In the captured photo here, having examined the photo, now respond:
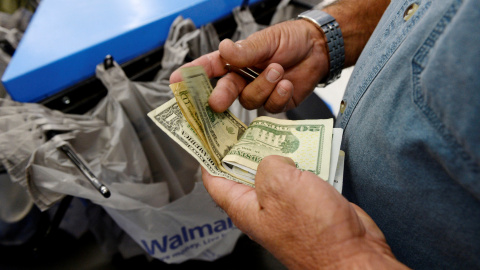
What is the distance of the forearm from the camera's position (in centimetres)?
79

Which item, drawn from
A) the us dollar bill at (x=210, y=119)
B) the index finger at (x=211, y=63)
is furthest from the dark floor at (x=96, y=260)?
the index finger at (x=211, y=63)

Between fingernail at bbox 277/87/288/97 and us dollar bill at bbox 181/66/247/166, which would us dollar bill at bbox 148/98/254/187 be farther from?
fingernail at bbox 277/87/288/97

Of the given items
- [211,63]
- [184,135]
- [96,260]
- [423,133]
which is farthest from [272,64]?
[96,260]

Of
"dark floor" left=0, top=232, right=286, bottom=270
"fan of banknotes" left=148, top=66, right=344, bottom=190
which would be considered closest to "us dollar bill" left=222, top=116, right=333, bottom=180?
"fan of banknotes" left=148, top=66, right=344, bottom=190

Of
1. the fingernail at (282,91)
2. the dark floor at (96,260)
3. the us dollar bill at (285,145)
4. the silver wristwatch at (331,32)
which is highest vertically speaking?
the silver wristwatch at (331,32)

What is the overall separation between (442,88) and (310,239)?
250 mm

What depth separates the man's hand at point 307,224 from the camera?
14.7 inches

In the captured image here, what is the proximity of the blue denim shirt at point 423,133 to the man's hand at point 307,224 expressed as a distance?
2.7 inches

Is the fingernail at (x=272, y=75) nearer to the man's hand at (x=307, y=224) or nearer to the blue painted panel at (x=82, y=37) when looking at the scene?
the man's hand at (x=307, y=224)

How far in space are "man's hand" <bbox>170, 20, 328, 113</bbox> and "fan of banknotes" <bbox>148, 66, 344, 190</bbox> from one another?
0.05 meters

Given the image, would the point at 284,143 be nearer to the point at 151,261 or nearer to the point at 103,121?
the point at 103,121

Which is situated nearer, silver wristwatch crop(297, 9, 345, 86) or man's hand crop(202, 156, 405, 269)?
man's hand crop(202, 156, 405, 269)

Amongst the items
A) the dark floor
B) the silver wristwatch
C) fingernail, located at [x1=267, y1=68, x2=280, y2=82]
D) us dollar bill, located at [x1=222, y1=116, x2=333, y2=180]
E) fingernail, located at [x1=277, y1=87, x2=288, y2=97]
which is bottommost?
the dark floor

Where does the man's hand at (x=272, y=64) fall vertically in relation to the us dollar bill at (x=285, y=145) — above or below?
above
